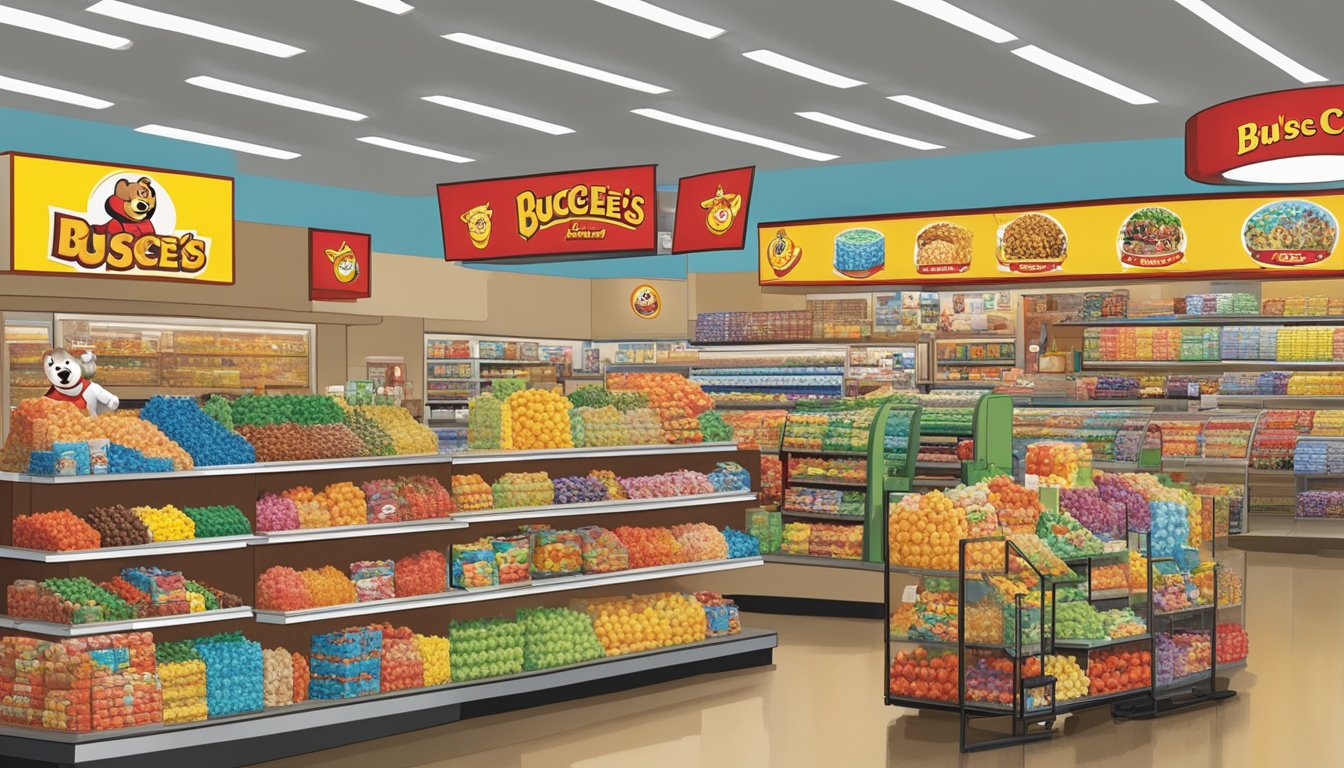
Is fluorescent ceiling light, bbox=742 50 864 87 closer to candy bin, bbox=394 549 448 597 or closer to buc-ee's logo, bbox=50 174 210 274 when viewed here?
buc-ee's logo, bbox=50 174 210 274

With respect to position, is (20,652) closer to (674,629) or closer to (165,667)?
(165,667)

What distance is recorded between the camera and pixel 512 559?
23.2 feet

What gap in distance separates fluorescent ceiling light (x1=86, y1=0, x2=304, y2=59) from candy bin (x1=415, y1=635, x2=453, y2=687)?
23.5 ft

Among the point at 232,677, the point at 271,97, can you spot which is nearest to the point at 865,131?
the point at 271,97

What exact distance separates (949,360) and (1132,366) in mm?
1871

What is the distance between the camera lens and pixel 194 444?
6.10 meters

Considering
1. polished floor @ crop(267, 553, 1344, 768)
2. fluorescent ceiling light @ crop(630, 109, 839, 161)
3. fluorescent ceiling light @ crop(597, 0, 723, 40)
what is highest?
fluorescent ceiling light @ crop(597, 0, 723, 40)

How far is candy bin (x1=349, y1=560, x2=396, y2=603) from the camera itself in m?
6.43

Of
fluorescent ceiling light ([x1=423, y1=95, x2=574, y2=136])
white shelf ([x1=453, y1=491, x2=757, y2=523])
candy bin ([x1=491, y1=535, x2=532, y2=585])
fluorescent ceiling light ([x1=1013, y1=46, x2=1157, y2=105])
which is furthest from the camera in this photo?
fluorescent ceiling light ([x1=423, y1=95, x2=574, y2=136])

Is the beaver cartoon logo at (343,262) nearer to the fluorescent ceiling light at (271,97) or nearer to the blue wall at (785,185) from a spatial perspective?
the fluorescent ceiling light at (271,97)

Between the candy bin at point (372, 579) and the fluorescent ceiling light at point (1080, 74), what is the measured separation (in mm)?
8999

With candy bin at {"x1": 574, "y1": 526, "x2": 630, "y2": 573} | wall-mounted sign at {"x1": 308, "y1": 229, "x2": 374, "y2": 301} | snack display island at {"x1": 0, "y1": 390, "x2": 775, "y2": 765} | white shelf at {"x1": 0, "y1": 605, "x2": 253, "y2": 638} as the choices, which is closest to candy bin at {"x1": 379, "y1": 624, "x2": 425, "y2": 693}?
snack display island at {"x1": 0, "y1": 390, "x2": 775, "y2": 765}

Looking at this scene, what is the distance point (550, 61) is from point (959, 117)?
5.50m

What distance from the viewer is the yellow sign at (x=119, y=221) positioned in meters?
10.1
